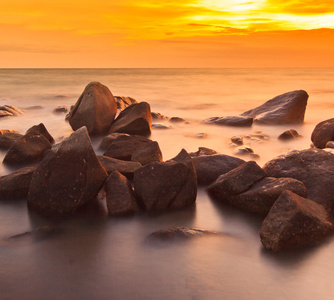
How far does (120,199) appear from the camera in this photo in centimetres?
375

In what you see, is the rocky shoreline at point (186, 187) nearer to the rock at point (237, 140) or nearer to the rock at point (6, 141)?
the rock at point (6, 141)

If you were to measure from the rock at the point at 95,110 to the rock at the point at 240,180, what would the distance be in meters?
3.63

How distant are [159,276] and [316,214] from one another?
4.78 feet

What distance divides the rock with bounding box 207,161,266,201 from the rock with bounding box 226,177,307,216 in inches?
1.8

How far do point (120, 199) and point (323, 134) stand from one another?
13.2 feet

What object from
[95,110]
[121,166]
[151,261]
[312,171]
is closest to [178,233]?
[151,261]

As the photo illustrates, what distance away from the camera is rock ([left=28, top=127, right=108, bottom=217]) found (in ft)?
12.0

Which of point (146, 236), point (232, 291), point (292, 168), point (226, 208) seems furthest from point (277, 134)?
point (232, 291)

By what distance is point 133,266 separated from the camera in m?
2.95

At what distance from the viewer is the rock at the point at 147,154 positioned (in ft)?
15.9

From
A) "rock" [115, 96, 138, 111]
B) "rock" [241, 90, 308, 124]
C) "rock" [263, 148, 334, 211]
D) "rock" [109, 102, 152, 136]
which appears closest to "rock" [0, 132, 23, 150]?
"rock" [109, 102, 152, 136]

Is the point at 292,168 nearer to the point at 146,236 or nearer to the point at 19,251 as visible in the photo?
the point at 146,236

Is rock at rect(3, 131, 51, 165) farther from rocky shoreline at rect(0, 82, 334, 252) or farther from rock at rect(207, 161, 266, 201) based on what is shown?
rock at rect(207, 161, 266, 201)

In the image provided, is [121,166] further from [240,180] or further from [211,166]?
[240,180]
